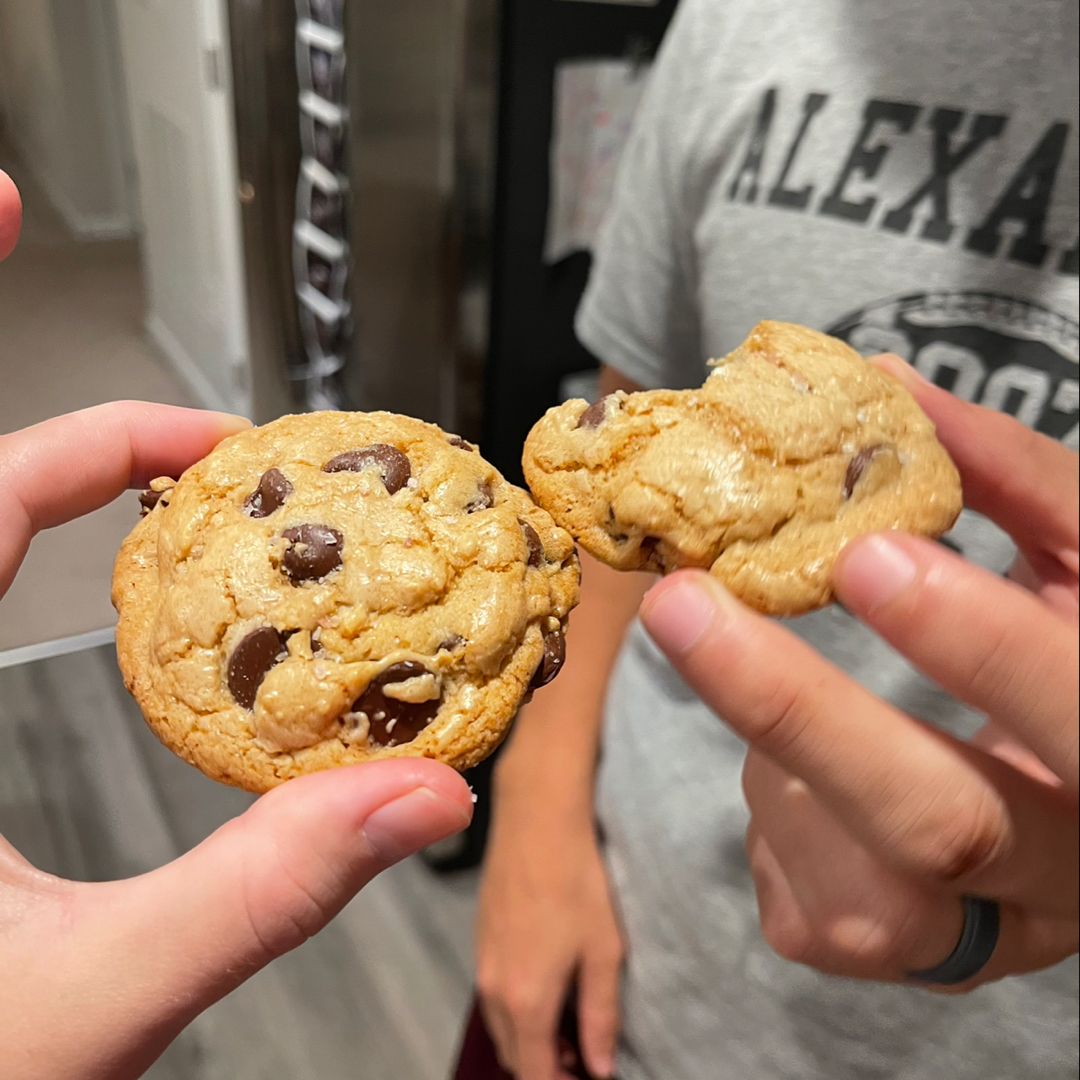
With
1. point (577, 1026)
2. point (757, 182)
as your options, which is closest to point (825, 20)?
point (757, 182)

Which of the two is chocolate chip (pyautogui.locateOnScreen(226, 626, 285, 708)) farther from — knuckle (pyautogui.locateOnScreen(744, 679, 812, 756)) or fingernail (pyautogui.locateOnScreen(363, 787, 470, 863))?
knuckle (pyautogui.locateOnScreen(744, 679, 812, 756))

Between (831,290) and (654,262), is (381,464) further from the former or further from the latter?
(654,262)

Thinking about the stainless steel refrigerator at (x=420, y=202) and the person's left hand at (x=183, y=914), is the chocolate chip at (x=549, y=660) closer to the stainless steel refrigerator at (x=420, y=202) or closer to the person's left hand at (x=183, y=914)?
the person's left hand at (x=183, y=914)

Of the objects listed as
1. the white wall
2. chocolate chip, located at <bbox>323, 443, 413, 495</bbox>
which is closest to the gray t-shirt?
chocolate chip, located at <bbox>323, 443, 413, 495</bbox>

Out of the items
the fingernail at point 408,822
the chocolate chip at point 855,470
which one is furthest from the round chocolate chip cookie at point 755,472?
the fingernail at point 408,822

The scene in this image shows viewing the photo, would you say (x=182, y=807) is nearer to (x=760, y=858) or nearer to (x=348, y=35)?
(x=760, y=858)

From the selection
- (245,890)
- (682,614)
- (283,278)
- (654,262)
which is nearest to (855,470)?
(682,614)
